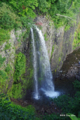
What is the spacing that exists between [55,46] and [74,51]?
704 cm

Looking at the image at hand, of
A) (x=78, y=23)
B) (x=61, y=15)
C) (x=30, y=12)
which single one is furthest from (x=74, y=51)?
(x=30, y=12)

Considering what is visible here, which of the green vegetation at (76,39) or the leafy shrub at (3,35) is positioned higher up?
the leafy shrub at (3,35)

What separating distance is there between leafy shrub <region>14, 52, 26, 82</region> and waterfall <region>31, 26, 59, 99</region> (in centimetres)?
114

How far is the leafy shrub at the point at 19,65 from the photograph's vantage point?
8641mm

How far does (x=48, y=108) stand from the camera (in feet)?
28.2

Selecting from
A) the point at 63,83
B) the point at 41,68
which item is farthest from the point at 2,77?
the point at 63,83

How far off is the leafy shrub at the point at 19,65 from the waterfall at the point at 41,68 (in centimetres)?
114

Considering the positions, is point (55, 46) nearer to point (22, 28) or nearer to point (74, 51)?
point (22, 28)

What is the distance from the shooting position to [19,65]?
8.67 metres

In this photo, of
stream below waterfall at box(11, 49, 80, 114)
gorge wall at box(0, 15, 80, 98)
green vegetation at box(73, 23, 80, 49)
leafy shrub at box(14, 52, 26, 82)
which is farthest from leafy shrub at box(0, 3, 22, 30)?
green vegetation at box(73, 23, 80, 49)

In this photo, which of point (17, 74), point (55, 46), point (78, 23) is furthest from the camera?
point (78, 23)

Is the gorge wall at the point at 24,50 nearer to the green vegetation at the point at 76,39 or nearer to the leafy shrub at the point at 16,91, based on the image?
the leafy shrub at the point at 16,91

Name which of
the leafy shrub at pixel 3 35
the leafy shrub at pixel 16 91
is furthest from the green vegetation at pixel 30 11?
the leafy shrub at pixel 16 91

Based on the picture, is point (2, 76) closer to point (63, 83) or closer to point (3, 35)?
point (3, 35)
